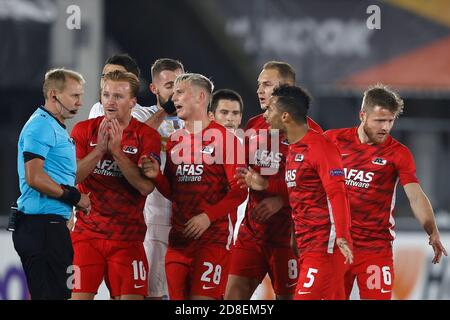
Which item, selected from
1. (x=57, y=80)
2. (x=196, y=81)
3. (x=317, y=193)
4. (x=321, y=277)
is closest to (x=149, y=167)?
(x=196, y=81)

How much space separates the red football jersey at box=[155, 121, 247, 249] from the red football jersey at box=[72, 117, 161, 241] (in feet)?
0.73

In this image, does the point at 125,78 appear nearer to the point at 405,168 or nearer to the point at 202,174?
the point at 202,174

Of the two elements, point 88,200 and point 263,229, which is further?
point 263,229

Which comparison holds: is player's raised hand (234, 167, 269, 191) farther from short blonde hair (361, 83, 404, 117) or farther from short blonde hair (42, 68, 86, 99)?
short blonde hair (42, 68, 86, 99)

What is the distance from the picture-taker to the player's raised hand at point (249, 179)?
8.18 meters

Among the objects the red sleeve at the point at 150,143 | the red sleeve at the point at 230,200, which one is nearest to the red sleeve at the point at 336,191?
the red sleeve at the point at 230,200

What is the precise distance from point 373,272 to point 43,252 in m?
2.65

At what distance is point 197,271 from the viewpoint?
8.41 m

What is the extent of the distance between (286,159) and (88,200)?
153 cm

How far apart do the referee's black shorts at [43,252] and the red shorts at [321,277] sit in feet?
5.53
